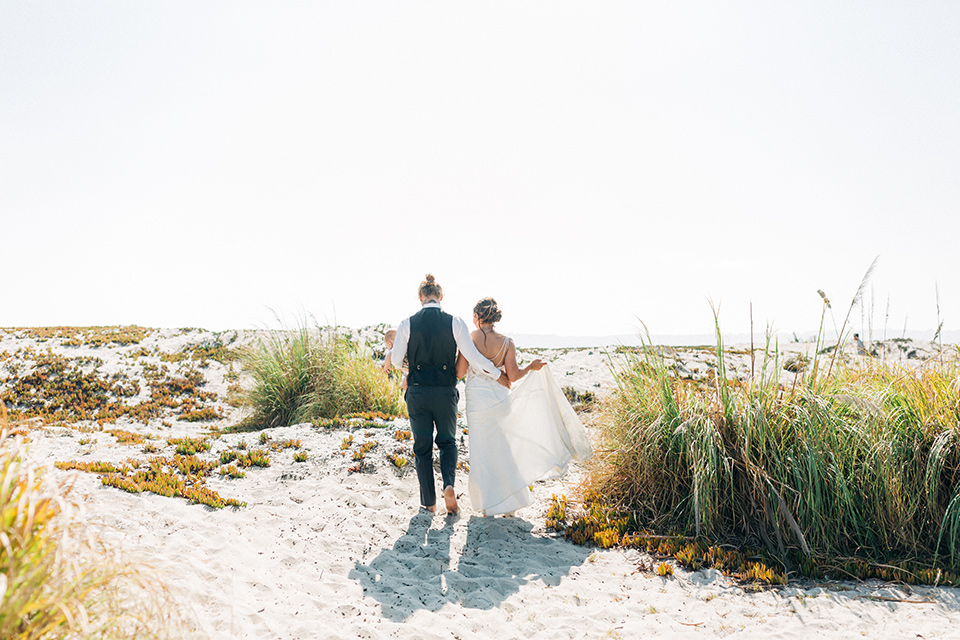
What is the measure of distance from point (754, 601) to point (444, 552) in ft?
8.91

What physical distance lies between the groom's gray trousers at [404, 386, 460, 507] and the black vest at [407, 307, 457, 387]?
109 millimetres

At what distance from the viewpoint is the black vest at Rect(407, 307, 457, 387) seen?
590 centimetres

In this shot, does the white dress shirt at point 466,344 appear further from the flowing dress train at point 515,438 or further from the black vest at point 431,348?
the flowing dress train at point 515,438

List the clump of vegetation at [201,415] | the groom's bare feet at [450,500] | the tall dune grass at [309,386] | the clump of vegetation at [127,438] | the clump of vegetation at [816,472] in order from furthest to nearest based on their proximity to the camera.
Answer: the clump of vegetation at [201,415], the tall dune grass at [309,386], the clump of vegetation at [127,438], the groom's bare feet at [450,500], the clump of vegetation at [816,472]

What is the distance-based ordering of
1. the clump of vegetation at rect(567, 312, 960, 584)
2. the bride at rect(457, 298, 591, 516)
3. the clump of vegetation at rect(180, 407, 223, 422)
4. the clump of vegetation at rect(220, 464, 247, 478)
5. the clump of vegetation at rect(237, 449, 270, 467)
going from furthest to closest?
the clump of vegetation at rect(180, 407, 223, 422), the clump of vegetation at rect(237, 449, 270, 467), the clump of vegetation at rect(220, 464, 247, 478), the bride at rect(457, 298, 591, 516), the clump of vegetation at rect(567, 312, 960, 584)

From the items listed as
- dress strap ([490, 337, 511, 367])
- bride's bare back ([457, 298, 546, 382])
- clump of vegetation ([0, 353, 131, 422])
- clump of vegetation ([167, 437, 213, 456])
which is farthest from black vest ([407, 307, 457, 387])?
clump of vegetation ([0, 353, 131, 422])

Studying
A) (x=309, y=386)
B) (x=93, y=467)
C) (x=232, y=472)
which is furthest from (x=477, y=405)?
(x=309, y=386)

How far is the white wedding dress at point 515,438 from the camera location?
600 centimetres

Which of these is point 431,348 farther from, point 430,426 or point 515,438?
point 515,438

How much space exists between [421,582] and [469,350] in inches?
90.1

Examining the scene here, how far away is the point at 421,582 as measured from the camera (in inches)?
186

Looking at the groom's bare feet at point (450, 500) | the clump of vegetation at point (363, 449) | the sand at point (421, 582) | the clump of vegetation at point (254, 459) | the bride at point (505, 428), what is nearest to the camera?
the sand at point (421, 582)

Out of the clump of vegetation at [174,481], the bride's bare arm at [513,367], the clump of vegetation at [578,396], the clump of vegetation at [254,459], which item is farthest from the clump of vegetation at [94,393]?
the bride's bare arm at [513,367]

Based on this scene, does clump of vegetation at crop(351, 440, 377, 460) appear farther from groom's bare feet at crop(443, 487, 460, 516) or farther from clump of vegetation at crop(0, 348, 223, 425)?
clump of vegetation at crop(0, 348, 223, 425)
